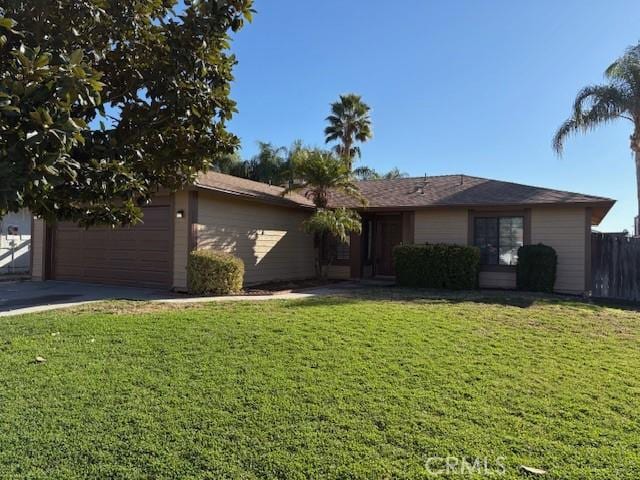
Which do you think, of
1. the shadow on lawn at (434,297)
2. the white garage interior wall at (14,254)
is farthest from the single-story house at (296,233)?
the white garage interior wall at (14,254)

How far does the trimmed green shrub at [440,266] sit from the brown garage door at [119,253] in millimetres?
7020

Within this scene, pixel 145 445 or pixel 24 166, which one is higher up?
pixel 24 166

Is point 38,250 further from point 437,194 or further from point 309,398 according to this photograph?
point 309,398

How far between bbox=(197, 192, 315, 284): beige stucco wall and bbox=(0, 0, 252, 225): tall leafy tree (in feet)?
26.2

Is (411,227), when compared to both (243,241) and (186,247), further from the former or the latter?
(186,247)

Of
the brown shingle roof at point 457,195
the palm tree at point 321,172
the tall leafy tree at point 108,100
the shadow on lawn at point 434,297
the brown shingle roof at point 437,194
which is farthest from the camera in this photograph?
the palm tree at point 321,172

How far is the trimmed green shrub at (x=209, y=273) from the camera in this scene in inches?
430

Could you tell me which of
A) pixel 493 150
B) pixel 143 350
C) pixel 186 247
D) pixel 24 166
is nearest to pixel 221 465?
pixel 24 166

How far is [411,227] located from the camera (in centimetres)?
1523

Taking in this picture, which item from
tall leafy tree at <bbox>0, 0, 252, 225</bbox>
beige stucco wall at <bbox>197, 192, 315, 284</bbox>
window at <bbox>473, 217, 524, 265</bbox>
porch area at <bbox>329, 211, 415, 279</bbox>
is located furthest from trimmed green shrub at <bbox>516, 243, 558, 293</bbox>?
tall leafy tree at <bbox>0, 0, 252, 225</bbox>

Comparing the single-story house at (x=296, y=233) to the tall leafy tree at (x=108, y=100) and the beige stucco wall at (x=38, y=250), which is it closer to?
the beige stucco wall at (x=38, y=250)

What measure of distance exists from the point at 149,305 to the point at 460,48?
38.6 ft

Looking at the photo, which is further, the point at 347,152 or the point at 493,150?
the point at 347,152

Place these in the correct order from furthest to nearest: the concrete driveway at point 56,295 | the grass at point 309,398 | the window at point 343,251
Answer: the window at point 343,251 < the concrete driveway at point 56,295 < the grass at point 309,398
